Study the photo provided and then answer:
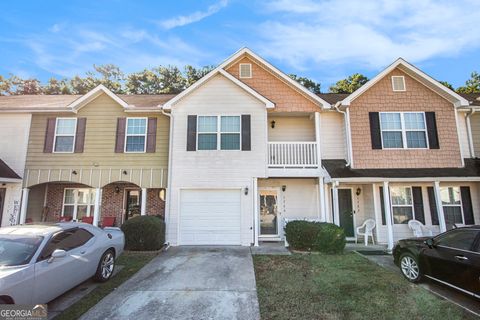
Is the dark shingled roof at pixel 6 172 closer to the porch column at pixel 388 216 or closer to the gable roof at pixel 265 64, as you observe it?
the gable roof at pixel 265 64

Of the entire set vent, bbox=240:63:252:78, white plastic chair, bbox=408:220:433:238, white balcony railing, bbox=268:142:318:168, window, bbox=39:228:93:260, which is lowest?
→ white plastic chair, bbox=408:220:433:238

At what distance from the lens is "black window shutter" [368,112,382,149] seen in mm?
11000

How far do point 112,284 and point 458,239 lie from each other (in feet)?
26.4

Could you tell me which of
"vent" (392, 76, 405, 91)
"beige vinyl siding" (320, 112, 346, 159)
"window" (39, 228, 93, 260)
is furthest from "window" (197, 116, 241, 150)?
"vent" (392, 76, 405, 91)

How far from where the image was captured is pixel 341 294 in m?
5.42

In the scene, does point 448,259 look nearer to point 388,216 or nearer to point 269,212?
point 388,216

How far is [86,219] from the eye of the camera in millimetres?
11867

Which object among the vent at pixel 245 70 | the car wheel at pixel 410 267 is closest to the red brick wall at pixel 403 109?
the car wheel at pixel 410 267

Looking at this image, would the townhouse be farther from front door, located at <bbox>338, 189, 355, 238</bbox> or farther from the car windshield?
the car windshield

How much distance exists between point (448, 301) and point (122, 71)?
4006 cm

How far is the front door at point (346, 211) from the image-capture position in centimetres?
1152

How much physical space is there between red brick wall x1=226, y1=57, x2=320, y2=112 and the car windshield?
9.61 m

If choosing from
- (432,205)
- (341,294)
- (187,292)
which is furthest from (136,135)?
(432,205)

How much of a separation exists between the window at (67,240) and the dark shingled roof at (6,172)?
8.00 metres
